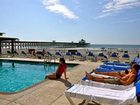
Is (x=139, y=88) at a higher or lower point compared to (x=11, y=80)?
higher

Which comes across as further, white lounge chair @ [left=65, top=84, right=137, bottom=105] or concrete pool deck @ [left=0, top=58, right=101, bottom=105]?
concrete pool deck @ [left=0, top=58, right=101, bottom=105]

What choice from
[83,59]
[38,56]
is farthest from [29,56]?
[83,59]

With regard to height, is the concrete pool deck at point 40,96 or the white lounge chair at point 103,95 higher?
the white lounge chair at point 103,95

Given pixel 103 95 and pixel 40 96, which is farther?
pixel 40 96

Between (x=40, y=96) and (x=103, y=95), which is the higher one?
(x=103, y=95)

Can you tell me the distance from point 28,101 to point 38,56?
42.8 feet

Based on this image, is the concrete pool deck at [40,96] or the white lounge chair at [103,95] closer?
the white lounge chair at [103,95]

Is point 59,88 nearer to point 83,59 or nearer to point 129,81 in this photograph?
point 129,81

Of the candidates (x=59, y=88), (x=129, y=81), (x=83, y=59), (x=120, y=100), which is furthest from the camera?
(x=83, y=59)

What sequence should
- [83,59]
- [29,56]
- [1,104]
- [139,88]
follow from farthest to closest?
[29,56] < [83,59] < [1,104] < [139,88]

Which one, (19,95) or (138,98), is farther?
(19,95)

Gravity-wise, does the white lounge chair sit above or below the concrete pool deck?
above

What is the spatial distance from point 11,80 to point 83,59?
709 cm

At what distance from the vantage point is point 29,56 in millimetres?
19297
